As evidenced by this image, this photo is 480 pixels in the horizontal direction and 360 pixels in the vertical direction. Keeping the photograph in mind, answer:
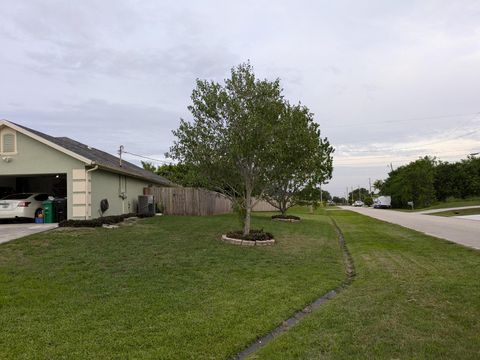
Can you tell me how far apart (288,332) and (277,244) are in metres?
8.45

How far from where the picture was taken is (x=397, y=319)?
17.9 feet

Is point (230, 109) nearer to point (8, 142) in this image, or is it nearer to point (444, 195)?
point (8, 142)

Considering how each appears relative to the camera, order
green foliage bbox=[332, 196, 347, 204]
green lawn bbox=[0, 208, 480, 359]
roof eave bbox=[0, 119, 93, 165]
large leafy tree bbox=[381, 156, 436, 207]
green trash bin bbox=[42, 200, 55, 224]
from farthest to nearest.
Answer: green foliage bbox=[332, 196, 347, 204], large leafy tree bbox=[381, 156, 436, 207], green trash bin bbox=[42, 200, 55, 224], roof eave bbox=[0, 119, 93, 165], green lawn bbox=[0, 208, 480, 359]

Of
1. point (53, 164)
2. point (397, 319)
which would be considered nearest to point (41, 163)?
point (53, 164)

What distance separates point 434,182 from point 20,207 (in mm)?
59994

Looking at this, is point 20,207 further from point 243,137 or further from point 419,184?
point 419,184

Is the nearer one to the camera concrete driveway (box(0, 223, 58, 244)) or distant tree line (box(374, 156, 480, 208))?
concrete driveway (box(0, 223, 58, 244))

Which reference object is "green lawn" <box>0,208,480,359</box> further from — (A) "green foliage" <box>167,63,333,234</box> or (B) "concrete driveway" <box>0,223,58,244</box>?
(A) "green foliage" <box>167,63,333,234</box>

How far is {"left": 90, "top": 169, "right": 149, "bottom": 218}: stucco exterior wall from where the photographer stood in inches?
675

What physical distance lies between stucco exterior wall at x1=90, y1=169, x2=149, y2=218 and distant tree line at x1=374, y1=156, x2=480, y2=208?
147 feet

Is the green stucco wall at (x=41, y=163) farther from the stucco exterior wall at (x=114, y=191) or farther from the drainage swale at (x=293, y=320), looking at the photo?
the drainage swale at (x=293, y=320)

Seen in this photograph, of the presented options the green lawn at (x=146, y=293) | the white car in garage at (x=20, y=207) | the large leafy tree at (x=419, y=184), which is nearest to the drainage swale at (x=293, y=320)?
the green lawn at (x=146, y=293)

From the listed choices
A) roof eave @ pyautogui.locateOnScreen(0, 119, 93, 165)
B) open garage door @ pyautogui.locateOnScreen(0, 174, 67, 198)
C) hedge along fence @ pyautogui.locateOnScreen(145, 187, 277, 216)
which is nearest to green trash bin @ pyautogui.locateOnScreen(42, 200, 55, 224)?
roof eave @ pyautogui.locateOnScreen(0, 119, 93, 165)

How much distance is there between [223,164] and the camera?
13594 millimetres
